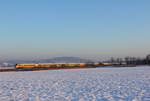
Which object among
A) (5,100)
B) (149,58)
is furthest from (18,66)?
(149,58)

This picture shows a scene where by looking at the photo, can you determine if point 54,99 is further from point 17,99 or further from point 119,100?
point 119,100

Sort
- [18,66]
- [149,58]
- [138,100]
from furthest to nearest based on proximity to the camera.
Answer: [149,58]
[18,66]
[138,100]

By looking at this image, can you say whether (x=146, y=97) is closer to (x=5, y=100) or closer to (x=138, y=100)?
(x=138, y=100)

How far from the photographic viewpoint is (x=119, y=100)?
26.5 ft

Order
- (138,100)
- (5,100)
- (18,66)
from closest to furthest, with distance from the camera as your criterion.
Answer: (138,100) < (5,100) < (18,66)

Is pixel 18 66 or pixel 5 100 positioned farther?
pixel 18 66

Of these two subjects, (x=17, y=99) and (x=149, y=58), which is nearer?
(x=17, y=99)

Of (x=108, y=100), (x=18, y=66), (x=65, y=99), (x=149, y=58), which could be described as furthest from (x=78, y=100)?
(x=149, y=58)

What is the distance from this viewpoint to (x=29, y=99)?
28.5ft

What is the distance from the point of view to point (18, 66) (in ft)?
192

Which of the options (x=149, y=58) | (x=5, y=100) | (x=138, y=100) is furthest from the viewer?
(x=149, y=58)

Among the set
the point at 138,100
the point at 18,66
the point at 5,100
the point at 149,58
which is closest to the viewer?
the point at 138,100

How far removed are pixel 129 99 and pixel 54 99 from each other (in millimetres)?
3493

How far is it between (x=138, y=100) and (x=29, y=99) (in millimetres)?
5063
